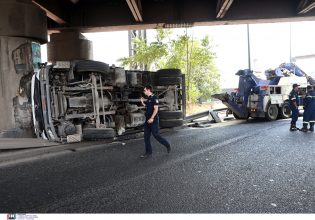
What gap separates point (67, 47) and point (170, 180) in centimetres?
930

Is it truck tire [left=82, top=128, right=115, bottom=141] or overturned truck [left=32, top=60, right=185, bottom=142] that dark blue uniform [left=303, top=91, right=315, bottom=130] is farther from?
truck tire [left=82, top=128, right=115, bottom=141]

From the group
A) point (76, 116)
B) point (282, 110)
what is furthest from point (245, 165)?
point (282, 110)

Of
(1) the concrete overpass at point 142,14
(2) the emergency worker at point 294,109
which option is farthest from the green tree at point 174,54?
(2) the emergency worker at point 294,109

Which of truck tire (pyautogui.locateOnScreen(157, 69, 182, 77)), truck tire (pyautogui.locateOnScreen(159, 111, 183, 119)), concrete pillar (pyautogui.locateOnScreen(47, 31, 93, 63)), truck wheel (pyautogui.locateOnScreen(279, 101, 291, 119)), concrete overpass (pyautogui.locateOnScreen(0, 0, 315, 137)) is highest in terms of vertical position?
concrete overpass (pyautogui.locateOnScreen(0, 0, 315, 137))

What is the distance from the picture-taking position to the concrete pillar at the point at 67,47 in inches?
514

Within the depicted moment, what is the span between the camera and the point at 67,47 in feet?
42.8

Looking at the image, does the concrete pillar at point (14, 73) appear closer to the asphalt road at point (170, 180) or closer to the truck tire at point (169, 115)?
the asphalt road at point (170, 180)

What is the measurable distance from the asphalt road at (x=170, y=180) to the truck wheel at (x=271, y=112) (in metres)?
6.50

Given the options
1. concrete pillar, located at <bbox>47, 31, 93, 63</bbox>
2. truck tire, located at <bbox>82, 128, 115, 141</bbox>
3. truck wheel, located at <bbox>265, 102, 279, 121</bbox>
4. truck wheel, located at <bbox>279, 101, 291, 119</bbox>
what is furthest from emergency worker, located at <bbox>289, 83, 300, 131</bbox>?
concrete pillar, located at <bbox>47, 31, 93, 63</bbox>

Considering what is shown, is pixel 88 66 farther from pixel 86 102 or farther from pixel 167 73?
pixel 167 73

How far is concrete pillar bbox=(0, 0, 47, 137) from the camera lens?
910cm

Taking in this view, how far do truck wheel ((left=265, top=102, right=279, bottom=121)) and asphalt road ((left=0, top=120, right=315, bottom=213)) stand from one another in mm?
6497

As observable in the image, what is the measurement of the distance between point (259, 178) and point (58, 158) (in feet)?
14.0

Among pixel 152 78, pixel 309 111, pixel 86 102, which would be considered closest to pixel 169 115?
pixel 152 78
